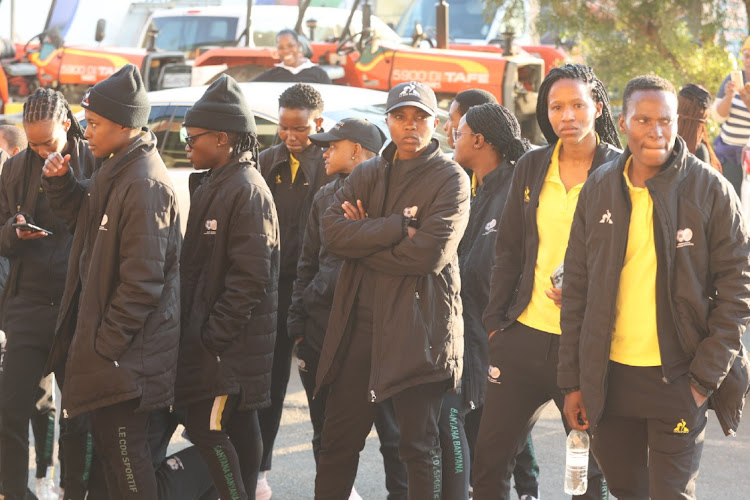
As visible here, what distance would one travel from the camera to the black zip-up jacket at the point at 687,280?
3.78m

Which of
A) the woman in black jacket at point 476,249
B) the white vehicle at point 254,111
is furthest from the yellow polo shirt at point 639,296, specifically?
the white vehicle at point 254,111

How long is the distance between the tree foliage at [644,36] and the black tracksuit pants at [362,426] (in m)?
7.20

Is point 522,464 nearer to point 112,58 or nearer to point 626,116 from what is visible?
point 626,116

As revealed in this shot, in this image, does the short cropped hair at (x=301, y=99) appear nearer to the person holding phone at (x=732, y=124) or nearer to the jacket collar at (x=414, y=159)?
the jacket collar at (x=414, y=159)

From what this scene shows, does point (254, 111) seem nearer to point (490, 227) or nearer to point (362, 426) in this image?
point (490, 227)

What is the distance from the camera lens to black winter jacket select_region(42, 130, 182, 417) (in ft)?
14.4

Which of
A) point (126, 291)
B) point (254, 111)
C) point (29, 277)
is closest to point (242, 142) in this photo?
point (126, 291)

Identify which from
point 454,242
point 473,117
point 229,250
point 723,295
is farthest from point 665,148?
point 229,250

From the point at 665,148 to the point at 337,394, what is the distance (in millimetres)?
1691

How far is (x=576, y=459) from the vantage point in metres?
4.22

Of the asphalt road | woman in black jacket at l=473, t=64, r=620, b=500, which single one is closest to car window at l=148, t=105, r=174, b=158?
the asphalt road

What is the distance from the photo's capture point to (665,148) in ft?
12.8

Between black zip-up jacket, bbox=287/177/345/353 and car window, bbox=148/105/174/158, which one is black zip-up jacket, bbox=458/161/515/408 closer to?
black zip-up jacket, bbox=287/177/345/353

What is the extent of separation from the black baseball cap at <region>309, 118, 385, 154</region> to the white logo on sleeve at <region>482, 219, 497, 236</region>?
0.80m
